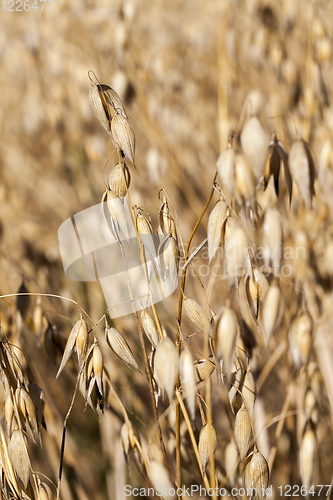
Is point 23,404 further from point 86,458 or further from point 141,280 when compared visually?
point 86,458

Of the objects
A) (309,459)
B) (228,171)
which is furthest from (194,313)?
(309,459)

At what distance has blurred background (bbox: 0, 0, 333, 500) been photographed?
2.19ft

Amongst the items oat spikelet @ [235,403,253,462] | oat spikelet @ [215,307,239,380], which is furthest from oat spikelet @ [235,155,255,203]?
oat spikelet @ [235,403,253,462]

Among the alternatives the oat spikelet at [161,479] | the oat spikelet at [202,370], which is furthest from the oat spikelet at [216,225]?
the oat spikelet at [161,479]

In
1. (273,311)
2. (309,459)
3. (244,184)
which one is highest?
(244,184)

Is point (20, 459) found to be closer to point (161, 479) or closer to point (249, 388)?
point (161, 479)

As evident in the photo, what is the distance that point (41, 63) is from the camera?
107cm

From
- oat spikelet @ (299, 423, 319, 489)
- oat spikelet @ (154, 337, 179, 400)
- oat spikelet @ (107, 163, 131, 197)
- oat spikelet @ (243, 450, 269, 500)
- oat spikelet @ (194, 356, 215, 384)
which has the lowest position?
oat spikelet @ (299, 423, 319, 489)

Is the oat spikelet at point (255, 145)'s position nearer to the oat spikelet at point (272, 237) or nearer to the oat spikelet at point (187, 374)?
the oat spikelet at point (272, 237)

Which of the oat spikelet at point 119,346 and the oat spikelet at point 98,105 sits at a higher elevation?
the oat spikelet at point 98,105

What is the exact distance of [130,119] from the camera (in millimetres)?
902

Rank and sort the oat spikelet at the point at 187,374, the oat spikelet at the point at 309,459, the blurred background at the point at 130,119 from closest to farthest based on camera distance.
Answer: the oat spikelet at the point at 187,374 < the oat spikelet at the point at 309,459 < the blurred background at the point at 130,119

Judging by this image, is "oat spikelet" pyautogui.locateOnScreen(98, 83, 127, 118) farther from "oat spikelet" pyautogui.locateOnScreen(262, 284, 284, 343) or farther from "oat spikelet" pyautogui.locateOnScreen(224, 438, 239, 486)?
"oat spikelet" pyautogui.locateOnScreen(224, 438, 239, 486)

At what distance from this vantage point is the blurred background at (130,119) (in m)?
0.67
